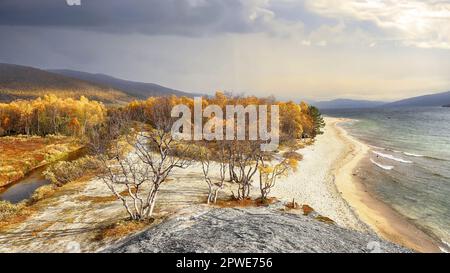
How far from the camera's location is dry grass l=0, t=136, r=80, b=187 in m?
56.0

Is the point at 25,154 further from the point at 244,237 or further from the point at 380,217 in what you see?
the point at 380,217

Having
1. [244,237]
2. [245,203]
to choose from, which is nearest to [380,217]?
[245,203]

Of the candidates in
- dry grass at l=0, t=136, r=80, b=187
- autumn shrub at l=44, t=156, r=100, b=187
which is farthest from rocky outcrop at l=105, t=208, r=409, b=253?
dry grass at l=0, t=136, r=80, b=187

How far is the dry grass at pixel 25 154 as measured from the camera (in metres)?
56.0

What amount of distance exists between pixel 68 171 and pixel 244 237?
43.6 meters

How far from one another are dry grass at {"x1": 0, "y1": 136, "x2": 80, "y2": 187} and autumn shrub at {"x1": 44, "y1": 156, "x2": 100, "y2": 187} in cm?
592

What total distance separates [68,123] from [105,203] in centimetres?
8522

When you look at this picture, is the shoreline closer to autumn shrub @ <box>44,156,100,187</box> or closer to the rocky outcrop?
the rocky outcrop

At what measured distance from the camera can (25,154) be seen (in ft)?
227

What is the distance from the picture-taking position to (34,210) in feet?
109

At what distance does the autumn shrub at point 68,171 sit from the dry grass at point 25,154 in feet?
19.4

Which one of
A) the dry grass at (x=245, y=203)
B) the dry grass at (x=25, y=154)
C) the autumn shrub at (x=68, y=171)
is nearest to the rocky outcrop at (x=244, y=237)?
the dry grass at (x=245, y=203)

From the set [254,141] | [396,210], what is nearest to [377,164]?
[396,210]

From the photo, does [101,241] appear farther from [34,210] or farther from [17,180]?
[17,180]
